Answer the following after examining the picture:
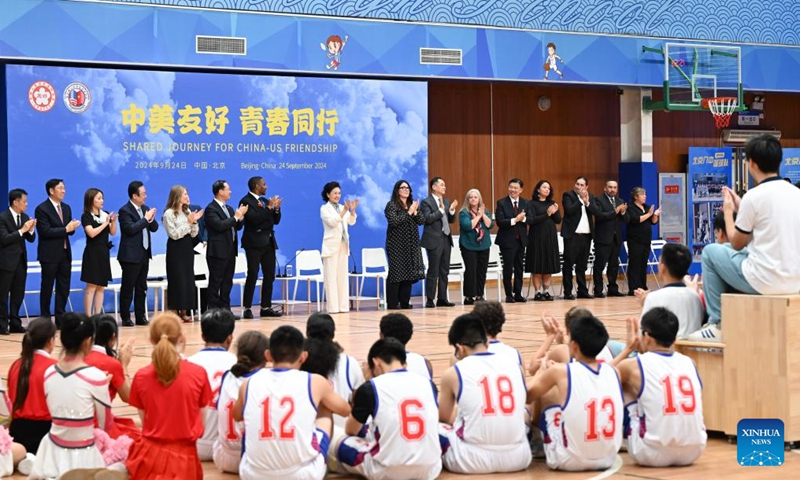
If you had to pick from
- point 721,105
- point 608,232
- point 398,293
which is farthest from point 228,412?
point 721,105

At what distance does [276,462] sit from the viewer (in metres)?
5.30

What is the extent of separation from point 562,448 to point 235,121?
10.5 m

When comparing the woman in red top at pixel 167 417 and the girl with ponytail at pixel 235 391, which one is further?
the girl with ponytail at pixel 235 391

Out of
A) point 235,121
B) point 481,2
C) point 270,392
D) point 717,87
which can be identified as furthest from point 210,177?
point 270,392

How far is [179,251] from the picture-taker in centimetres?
1300

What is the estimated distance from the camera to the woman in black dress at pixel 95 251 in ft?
41.5

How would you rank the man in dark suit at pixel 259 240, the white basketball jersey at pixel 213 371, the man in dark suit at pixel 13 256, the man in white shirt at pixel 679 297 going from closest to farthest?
the white basketball jersey at pixel 213 371 < the man in white shirt at pixel 679 297 < the man in dark suit at pixel 13 256 < the man in dark suit at pixel 259 240

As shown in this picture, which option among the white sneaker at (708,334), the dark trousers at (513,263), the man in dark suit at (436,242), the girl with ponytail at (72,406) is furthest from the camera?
the dark trousers at (513,263)

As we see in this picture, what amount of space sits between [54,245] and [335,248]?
335 centimetres

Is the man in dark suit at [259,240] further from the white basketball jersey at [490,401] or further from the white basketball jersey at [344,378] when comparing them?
the white basketball jersey at [490,401]

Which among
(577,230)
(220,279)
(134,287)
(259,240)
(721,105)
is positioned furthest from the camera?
(721,105)

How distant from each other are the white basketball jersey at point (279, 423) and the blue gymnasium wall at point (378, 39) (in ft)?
31.9

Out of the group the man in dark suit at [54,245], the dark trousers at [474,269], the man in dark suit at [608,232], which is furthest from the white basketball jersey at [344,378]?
the man in dark suit at [608,232]

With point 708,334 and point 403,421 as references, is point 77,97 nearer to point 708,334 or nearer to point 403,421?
point 708,334
